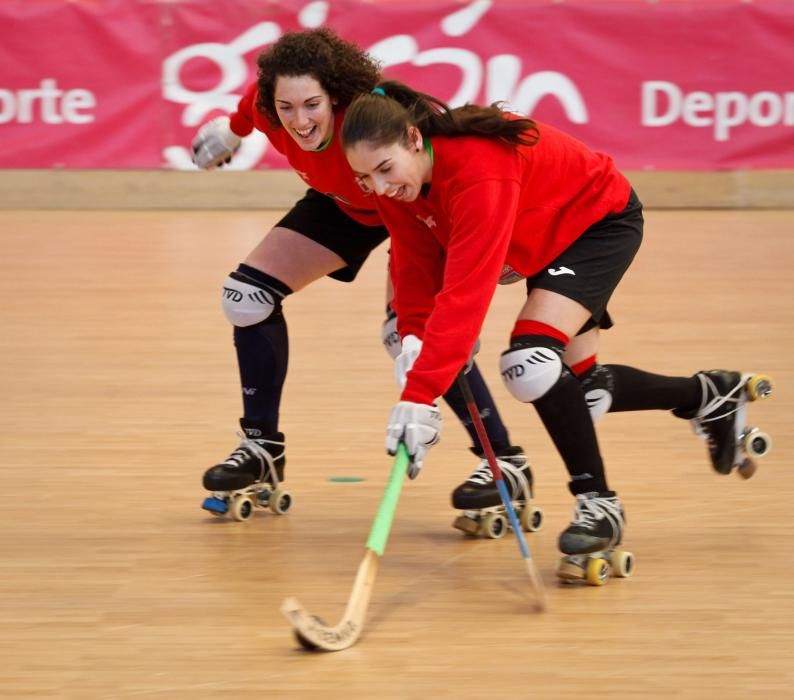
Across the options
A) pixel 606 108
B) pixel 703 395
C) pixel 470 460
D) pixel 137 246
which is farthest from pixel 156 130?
pixel 703 395

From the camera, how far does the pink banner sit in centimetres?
927

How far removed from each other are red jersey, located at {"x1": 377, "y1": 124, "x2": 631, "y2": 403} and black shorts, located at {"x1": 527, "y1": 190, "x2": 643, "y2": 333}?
0.02 m

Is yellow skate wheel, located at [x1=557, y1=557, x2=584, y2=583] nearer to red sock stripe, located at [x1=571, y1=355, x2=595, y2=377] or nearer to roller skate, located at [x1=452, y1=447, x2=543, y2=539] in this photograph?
roller skate, located at [x1=452, y1=447, x2=543, y2=539]

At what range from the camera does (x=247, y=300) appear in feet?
11.8

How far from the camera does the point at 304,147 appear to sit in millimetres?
3301

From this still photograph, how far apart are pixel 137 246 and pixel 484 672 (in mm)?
5786

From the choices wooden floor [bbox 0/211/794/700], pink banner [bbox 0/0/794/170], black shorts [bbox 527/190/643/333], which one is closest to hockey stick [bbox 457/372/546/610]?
wooden floor [bbox 0/211/794/700]

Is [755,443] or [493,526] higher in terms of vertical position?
[755,443]

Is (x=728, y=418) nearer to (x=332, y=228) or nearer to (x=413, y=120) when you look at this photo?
(x=332, y=228)

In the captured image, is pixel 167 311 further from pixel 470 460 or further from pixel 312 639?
pixel 312 639

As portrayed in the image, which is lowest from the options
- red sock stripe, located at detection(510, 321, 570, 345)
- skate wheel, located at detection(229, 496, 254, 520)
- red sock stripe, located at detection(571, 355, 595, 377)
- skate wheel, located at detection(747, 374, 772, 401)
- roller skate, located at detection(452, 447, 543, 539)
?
skate wheel, located at detection(229, 496, 254, 520)

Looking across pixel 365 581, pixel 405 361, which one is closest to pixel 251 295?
pixel 405 361

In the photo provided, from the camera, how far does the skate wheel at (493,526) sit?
3.43 metres

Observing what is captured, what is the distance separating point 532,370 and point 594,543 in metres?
0.40
